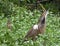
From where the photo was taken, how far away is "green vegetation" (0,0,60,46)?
582 cm

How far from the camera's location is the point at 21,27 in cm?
786

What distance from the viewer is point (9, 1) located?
35.0ft

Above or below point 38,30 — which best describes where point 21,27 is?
below

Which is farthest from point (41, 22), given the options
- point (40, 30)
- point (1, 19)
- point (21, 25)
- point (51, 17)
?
point (51, 17)

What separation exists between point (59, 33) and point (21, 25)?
1094mm

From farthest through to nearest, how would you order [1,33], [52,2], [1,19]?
[52,2] → [1,19] → [1,33]

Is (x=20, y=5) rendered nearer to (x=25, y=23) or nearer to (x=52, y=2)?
(x=52, y=2)

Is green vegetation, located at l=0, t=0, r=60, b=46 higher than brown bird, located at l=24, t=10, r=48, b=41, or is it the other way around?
brown bird, located at l=24, t=10, r=48, b=41

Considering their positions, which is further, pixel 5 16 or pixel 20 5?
pixel 20 5

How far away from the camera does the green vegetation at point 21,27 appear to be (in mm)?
5824

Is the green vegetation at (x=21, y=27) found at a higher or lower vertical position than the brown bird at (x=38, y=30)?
lower

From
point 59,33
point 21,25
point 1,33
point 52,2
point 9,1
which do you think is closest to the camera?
point 1,33

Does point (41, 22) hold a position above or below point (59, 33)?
above

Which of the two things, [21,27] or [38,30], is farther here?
[21,27]
